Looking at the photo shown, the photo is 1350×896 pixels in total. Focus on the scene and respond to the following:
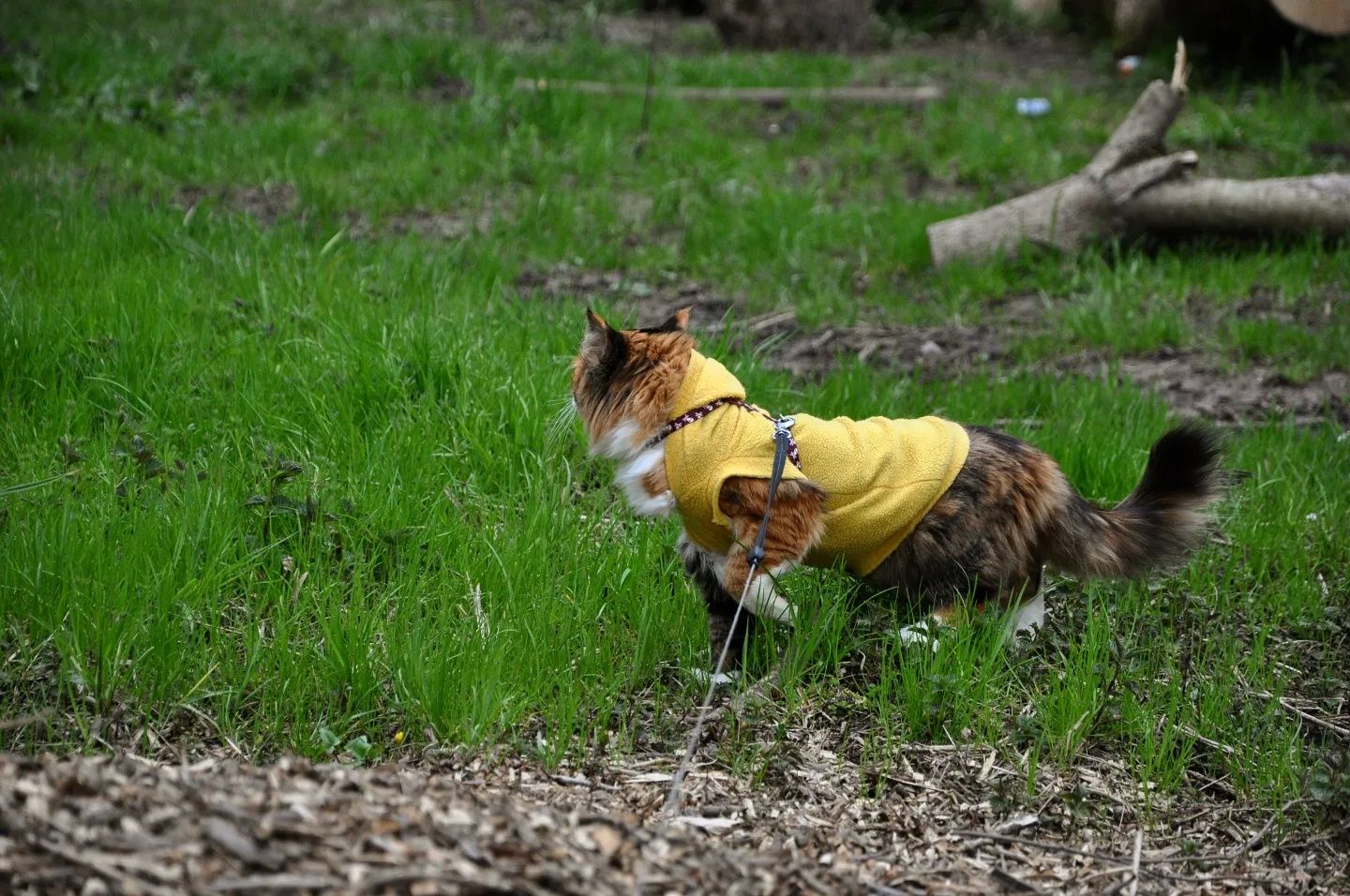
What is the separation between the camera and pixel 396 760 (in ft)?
9.89

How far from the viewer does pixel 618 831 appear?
235 centimetres

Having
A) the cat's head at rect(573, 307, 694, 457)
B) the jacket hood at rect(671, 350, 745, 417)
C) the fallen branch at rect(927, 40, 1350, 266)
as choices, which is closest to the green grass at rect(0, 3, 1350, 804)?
the fallen branch at rect(927, 40, 1350, 266)

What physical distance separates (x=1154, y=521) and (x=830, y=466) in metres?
1.05

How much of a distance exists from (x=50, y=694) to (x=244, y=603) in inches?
21.9

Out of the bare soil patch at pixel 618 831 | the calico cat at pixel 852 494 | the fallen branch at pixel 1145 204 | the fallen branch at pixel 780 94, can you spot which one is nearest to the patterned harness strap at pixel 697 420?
the calico cat at pixel 852 494

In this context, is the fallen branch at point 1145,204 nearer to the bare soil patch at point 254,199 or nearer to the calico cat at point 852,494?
the calico cat at point 852,494

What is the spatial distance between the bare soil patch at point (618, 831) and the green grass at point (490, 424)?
117mm

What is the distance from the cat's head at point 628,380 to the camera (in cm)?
346

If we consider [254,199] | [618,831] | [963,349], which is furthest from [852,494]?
[254,199]

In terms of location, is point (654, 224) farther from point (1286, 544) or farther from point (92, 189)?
point (1286, 544)

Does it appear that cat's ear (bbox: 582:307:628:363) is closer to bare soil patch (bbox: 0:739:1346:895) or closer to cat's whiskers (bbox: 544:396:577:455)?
cat's whiskers (bbox: 544:396:577:455)

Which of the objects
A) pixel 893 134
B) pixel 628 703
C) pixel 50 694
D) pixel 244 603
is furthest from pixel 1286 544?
pixel 893 134

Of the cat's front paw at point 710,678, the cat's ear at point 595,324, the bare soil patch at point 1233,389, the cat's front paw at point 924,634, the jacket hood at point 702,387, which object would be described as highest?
the cat's ear at point 595,324

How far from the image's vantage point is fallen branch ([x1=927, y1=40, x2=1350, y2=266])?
6.83 metres
